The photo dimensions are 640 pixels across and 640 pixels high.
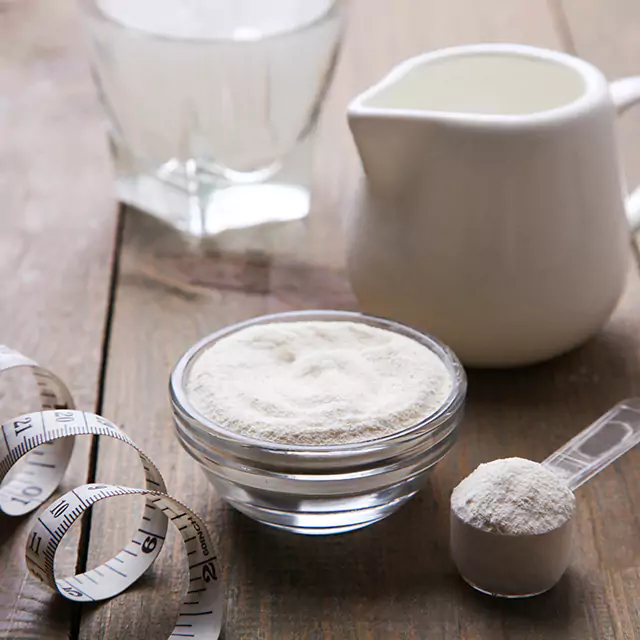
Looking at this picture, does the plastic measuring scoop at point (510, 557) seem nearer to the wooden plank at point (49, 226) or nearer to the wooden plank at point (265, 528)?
the wooden plank at point (265, 528)

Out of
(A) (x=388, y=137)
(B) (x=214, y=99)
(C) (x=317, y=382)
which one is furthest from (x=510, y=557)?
(B) (x=214, y=99)

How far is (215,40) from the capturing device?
860 millimetres

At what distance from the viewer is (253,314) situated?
2.76 ft

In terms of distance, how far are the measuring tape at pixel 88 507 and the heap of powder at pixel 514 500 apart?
133 mm

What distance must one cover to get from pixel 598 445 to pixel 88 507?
0.29 metres

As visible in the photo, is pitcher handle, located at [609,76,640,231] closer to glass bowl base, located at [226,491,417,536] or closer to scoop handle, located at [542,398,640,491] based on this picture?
scoop handle, located at [542,398,640,491]

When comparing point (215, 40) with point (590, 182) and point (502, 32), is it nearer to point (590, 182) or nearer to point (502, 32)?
point (590, 182)

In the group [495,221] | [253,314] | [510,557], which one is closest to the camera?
[510,557]

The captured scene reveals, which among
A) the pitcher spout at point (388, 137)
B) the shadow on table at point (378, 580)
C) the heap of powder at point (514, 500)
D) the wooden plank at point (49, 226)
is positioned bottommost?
the wooden plank at point (49, 226)

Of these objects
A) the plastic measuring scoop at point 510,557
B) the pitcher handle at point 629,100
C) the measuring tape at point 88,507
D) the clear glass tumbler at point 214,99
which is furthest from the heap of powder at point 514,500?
the clear glass tumbler at point 214,99

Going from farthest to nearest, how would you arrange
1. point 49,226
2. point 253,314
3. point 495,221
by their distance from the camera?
point 49,226, point 253,314, point 495,221

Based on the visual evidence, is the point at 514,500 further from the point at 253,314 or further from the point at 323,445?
the point at 253,314

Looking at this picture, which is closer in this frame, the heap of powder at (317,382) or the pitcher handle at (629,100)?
the heap of powder at (317,382)

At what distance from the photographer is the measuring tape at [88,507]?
0.56 m
